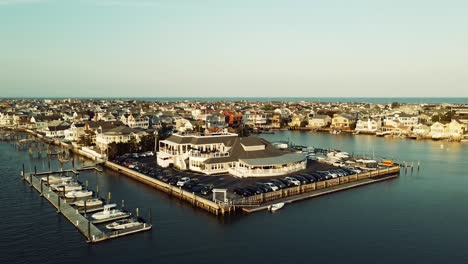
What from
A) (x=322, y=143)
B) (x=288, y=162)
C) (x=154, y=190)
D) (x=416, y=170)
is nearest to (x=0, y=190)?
(x=154, y=190)

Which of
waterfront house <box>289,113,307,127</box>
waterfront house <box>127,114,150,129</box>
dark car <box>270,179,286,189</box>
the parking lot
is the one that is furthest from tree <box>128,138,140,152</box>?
waterfront house <box>289,113,307,127</box>

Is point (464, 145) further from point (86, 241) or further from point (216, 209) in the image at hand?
point (86, 241)

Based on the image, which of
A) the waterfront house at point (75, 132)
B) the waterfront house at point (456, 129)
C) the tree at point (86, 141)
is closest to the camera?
the tree at point (86, 141)

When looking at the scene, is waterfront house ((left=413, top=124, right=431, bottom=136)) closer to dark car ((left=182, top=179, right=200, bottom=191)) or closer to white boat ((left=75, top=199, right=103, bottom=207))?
dark car ((left=182, top=179, right=200, bottom=191))

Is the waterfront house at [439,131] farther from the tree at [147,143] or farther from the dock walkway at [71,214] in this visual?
the dock walkway at [71,214]

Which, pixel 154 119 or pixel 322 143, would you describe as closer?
pixel 322 143

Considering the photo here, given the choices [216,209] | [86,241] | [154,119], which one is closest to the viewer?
[86,241]

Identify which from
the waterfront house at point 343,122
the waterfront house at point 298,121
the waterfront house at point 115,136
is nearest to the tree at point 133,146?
the waterfront house at point 115,136
